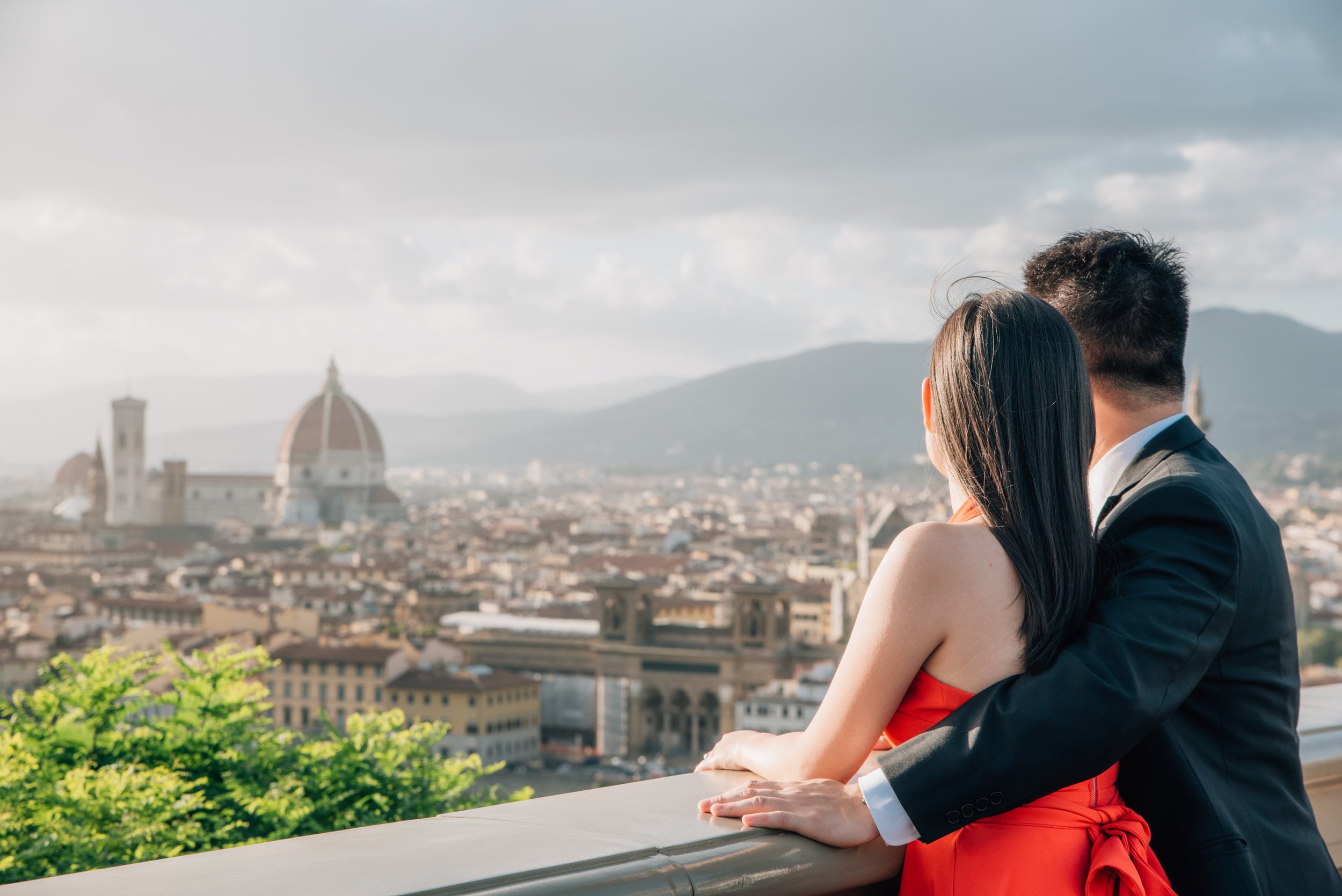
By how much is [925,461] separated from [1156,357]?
0.66ft

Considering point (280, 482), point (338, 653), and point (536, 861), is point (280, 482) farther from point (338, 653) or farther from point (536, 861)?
point (536, 861)

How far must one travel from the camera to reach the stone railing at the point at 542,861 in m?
0.65

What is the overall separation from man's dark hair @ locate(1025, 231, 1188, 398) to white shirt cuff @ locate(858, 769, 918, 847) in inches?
15.0

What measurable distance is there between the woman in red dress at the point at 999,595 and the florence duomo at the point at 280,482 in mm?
46206

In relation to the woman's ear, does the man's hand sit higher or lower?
lower

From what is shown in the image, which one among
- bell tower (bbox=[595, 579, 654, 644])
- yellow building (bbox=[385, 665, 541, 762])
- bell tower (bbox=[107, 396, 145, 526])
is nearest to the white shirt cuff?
yellow building (bbox=[385, 665, 541, 762])

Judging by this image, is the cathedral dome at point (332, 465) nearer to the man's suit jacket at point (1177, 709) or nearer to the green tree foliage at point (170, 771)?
the green tree foliage at point (170, 771)

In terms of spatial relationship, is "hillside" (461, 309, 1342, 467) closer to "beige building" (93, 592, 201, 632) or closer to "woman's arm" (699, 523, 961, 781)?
"beige building" (93, 592, 201, 632)

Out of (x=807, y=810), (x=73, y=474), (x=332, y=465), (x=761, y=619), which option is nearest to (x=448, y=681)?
(x=761, y=619)

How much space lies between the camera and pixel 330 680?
1770cm

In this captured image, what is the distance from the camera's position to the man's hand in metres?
0.78

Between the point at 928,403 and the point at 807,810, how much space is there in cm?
27

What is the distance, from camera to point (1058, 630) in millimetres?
764

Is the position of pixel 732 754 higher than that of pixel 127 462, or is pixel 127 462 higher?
pixel 127 462
